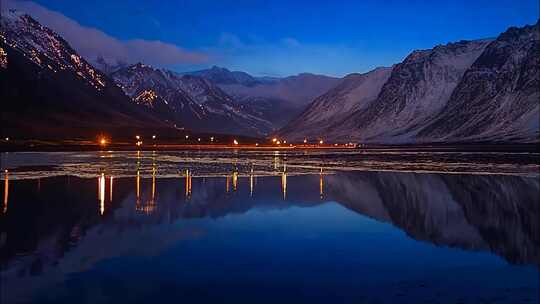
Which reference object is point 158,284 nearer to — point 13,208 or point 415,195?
point 13,208

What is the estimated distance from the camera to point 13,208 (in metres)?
31.8

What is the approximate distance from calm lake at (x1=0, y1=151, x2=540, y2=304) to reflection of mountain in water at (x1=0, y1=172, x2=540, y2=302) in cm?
10

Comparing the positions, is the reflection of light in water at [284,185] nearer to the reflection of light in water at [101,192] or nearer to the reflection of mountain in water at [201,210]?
the reflection of mountain in water at [201,210]

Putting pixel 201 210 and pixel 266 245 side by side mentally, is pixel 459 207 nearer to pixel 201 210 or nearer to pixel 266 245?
pixel 201 210

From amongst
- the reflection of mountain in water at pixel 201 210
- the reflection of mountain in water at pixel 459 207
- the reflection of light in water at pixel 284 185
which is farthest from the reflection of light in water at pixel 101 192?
the reflection of mountain in water at pixel 459 207

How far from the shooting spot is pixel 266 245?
76.8 ft

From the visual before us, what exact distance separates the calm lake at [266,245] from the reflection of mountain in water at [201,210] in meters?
0.10

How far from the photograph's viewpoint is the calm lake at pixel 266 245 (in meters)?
16.5

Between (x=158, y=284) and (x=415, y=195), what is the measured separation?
28.4 metres

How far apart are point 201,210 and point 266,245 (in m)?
10.7

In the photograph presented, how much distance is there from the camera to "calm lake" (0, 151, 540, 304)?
16.5 metres

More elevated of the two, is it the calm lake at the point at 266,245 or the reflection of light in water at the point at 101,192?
the reflection of light in water at the point at 101,192

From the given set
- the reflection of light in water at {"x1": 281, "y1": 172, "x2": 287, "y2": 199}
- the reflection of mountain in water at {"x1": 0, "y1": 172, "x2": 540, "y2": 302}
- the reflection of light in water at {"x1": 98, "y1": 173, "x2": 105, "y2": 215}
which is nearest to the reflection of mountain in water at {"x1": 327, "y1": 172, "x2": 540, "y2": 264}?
the reflection of mountain in water at {"x1": 0, "y1": 172, "x2": 540, "y2": 302}

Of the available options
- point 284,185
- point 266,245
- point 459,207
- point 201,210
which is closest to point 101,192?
point 201,210
